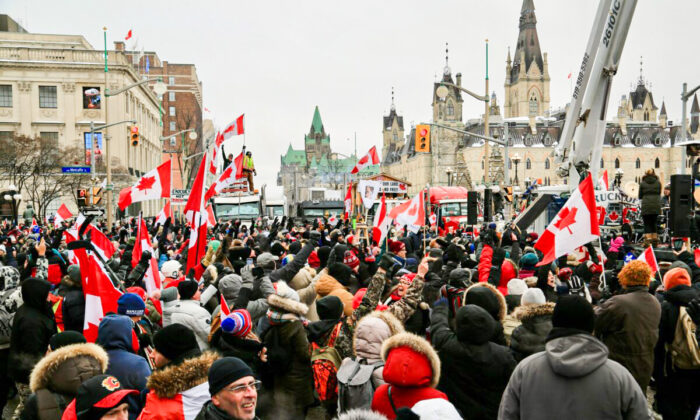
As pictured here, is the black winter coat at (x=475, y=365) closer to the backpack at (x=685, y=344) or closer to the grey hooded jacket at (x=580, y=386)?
the grey hooded jacket at (x=580, y=386)

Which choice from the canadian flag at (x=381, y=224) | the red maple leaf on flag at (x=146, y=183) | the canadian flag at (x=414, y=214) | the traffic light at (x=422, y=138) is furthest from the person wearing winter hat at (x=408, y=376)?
the traffic light at (x=422, y=138)

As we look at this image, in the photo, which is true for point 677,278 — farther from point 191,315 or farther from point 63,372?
point 63,372

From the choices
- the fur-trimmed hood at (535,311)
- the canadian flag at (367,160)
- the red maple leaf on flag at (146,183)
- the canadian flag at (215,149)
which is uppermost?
the canadian flag at (367,160)

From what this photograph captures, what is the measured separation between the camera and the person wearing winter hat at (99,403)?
341 cm

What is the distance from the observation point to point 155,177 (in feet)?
44.2

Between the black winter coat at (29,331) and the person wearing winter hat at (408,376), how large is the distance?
382 centimetres

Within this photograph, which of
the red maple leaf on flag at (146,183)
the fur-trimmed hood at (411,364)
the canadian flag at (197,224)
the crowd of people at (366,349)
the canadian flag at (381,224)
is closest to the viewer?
the crowd of people at (366,349)

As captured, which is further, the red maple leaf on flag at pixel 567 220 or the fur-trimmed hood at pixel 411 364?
the red maple leaf on flag at pixel 567 220

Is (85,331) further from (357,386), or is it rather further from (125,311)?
(357,386)

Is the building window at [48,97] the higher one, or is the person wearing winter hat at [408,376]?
the building window at [48,97]

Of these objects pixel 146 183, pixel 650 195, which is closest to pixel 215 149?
pixel 146 183

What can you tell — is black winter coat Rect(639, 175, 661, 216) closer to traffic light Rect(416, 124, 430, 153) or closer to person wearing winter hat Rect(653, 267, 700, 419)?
person wearing winter hat Rect(653, 267, 700, 419)

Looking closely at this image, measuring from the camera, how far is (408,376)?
3717 mm

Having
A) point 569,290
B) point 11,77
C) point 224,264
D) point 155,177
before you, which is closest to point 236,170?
point 155,177
